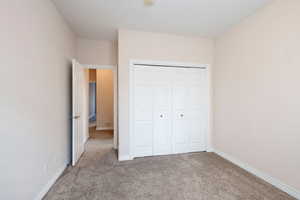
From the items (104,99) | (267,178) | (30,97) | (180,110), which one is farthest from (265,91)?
(104,99)

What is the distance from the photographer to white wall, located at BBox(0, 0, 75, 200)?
1.25 metres

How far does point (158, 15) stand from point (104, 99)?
168 inches

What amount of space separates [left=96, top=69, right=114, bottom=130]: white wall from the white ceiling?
287cm

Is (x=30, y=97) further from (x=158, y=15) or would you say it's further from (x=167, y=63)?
(x=167, y=63)

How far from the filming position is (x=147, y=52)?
3.01m

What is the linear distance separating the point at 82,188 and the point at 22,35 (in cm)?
205

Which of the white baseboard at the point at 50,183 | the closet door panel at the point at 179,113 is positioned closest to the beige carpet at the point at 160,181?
the white baseboard at the point at 50,183

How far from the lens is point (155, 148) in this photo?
3156mm

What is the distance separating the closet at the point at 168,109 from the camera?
305 cm

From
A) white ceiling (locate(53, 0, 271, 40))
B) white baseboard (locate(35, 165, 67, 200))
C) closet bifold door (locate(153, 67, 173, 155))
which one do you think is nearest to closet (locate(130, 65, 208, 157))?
closet bifold door (locate(153, 67, 173, 155))

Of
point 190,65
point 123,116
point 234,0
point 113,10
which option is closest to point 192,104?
point 190,65

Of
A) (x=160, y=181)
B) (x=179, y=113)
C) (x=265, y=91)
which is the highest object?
(x=265, y=91)

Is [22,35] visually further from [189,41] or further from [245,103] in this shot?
[245,103]

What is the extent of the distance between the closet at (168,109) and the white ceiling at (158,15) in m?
0.84
